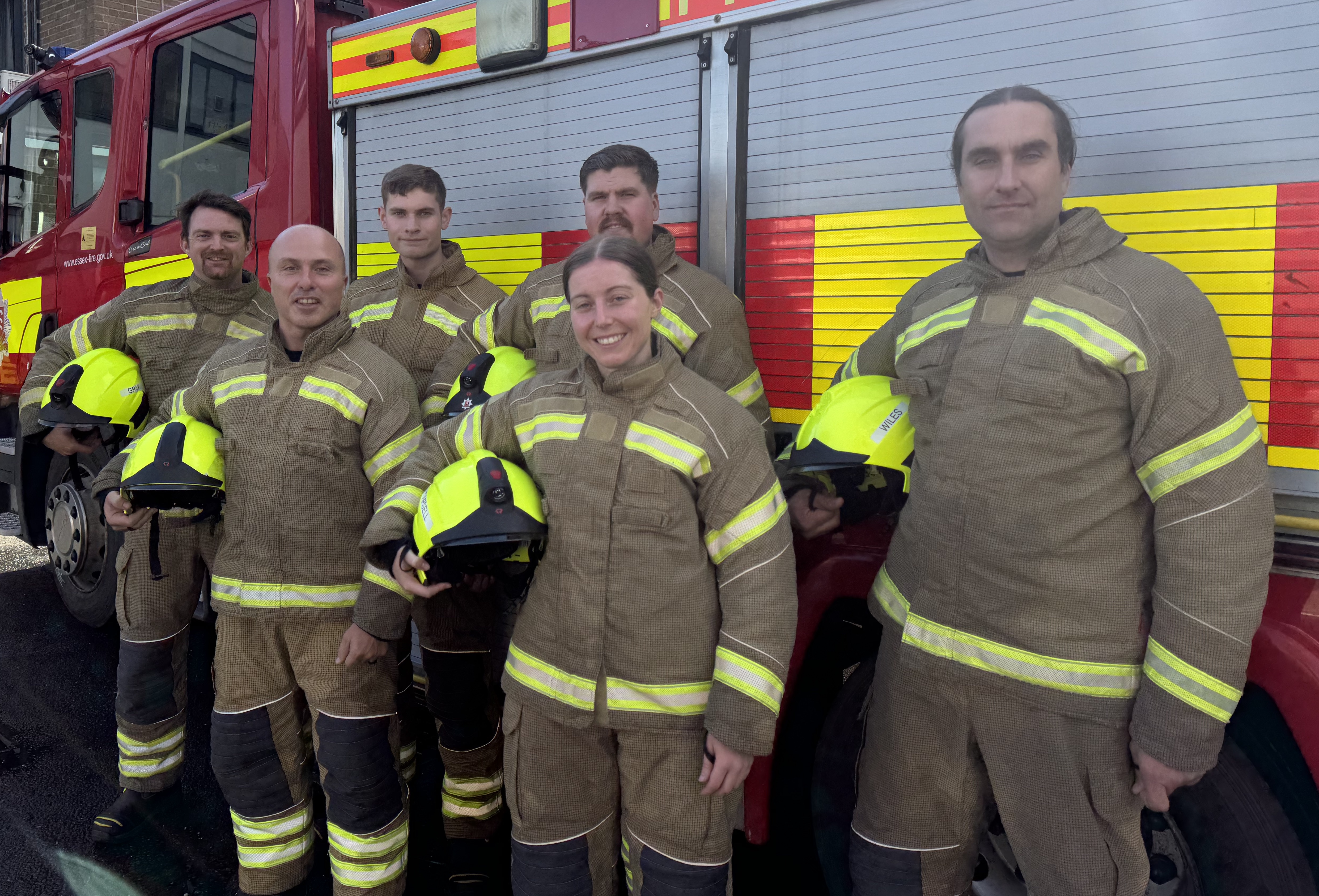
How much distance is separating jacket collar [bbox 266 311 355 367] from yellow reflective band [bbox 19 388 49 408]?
49.1 inches

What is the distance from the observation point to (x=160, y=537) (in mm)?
3045

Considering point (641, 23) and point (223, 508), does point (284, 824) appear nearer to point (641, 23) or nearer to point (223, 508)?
point (223, 508)

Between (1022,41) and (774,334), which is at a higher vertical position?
(1022,41)

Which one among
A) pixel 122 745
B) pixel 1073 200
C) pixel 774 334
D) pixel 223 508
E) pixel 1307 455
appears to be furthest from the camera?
pixel 122 745

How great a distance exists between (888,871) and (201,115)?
382cm

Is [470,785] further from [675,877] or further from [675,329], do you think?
[675,329]

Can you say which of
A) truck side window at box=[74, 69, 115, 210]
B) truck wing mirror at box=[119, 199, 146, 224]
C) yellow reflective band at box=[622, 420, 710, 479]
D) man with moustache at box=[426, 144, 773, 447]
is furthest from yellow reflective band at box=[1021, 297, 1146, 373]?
truck side window at box=[74, 69, 115, 210]

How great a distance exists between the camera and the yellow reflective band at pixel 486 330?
2.87 meters

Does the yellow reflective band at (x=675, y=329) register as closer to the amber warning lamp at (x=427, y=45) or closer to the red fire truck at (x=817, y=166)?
the red fire truck at (x=817, y=166)

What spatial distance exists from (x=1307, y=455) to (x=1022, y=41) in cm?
104

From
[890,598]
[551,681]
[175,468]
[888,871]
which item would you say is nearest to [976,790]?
[888,871]

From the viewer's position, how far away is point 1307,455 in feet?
5.97

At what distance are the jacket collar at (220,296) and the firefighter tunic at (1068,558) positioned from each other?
2.39 meters

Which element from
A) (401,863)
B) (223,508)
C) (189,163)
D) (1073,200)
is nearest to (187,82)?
(189,163)
